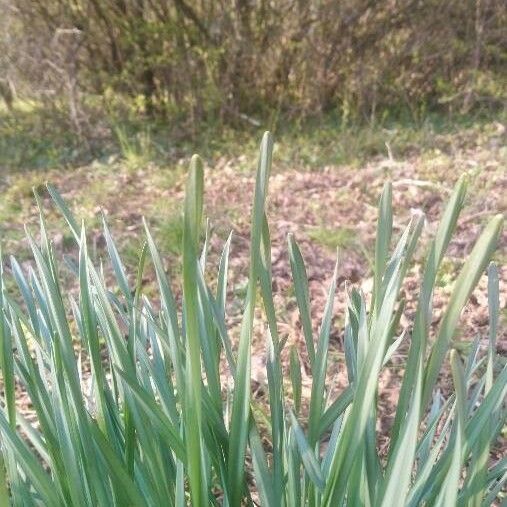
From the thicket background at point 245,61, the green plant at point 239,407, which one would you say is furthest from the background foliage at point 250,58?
the green plant at point 239,407

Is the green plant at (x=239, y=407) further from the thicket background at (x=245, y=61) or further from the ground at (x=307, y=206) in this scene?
the thicket background at (x=245, y=61)

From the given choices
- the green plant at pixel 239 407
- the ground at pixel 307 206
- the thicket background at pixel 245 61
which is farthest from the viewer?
the thicket background at pixel 245 61

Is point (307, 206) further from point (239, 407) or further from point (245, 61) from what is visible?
point (239, 407)

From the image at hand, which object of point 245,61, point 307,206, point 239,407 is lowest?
point 307,206

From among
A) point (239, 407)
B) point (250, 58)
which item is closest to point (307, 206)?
point (250, 58)

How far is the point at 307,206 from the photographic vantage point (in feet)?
12.4

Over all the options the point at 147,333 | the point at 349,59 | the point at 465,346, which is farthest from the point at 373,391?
the point at 349,59

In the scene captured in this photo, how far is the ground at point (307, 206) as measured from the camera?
273cm

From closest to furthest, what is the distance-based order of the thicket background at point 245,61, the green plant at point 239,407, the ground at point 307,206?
the green plant at point 239,407 < the ground at point 307,206 < the thicket background at point 245,61

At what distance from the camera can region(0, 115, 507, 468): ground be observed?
108 inches

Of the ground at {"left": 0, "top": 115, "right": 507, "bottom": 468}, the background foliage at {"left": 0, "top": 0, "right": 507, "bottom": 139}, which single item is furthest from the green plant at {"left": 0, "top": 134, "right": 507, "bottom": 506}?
the background foliage at {"left": 0, "top": 0, "right": 507, "bottom": 139}

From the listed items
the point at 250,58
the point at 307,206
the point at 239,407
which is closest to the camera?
the point at 239,407

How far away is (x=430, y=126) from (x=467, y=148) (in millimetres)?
553

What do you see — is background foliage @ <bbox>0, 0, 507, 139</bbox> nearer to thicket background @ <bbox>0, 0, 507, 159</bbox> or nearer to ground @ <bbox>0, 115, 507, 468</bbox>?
thicket background @ <bbox>0, 0, 507, 159</bbox>
